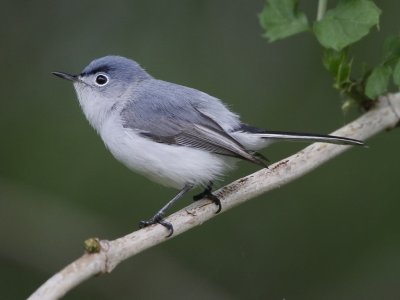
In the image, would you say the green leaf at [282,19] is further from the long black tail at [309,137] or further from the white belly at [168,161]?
the white belly at [168,161]

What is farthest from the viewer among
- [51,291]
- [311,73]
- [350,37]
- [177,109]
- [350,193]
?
[311,73]

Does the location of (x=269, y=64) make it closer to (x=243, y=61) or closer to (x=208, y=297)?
(x=243, y=61)

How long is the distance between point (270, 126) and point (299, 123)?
24 centimetres

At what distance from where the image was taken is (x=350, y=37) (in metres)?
3.65

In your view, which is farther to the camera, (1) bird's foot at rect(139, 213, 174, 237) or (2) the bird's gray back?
(2) the bird's gray back

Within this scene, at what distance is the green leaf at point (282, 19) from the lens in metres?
3.90

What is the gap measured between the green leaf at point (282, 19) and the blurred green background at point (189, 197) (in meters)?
1.92

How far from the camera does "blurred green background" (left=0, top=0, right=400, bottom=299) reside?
211 inches

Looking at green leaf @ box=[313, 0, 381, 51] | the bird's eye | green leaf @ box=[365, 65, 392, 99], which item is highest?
the bird's eye

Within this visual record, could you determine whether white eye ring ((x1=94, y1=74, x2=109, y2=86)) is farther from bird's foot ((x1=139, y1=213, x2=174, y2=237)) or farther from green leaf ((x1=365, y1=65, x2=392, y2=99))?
green leaf ((x1=365, y1=65, x2=392, y2=99))

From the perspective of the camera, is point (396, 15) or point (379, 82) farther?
point (396, 15)

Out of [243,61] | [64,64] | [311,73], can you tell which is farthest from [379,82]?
[64,64]

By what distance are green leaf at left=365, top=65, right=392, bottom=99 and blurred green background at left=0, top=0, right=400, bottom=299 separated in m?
1.71

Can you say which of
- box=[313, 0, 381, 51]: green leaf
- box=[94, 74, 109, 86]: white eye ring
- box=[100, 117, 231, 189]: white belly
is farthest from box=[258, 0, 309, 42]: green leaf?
box=[94, 74, 109, 86]: white eye ring
